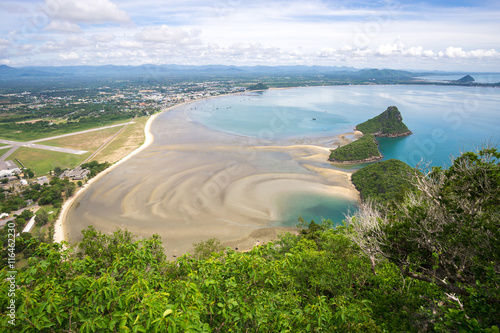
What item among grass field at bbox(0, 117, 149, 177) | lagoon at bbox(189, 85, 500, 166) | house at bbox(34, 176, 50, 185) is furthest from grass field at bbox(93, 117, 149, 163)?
lagoon at bbox(189, 85, 500, 166)

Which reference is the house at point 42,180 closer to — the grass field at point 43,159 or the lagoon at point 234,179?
the grass field at point 43,159

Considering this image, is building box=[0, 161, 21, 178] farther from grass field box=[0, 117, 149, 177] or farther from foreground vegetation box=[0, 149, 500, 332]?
foreground vegetation box=[0, 149, 500, 332]

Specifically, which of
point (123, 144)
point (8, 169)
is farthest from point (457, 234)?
point (123, 144)

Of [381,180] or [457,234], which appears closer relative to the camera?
[457,234]

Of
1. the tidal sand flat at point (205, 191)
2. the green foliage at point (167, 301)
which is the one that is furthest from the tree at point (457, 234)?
the tidal sand flat at point (205, 191)

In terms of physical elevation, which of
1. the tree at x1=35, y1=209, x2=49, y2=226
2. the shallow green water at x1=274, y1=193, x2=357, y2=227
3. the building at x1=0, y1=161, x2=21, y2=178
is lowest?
the shallow green water at x1=274, y1=193, x2=357, y2=227

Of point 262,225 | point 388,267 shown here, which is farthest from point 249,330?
point 262,225

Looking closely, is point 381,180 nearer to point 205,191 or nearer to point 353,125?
point 205,191
